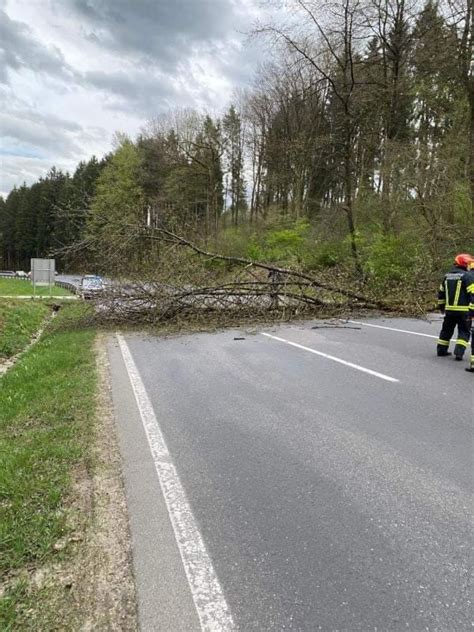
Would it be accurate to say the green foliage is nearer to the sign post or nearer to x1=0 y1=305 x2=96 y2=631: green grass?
x1=0 y1=305 x2=96 y2=631: green grass

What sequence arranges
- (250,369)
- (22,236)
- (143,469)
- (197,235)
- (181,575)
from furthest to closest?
(22,236) < (197,235) < (250,369) < (143,469) < (181,575)

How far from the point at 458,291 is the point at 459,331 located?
2.22 feet

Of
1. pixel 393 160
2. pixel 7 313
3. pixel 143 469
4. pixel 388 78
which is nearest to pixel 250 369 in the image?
pixel 143 469

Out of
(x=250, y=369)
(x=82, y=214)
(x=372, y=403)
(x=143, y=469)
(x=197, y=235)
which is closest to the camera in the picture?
(x=143, y=469)

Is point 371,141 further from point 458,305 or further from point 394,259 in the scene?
point 458,305

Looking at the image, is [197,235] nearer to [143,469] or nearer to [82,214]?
[82,214]

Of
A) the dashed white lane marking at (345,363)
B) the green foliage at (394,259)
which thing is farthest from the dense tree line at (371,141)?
the dashed white lane marking at (345,363)

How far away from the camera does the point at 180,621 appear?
2.25m

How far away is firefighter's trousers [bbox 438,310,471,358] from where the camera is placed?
7.67 m

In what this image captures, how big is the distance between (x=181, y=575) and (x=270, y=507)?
2.84 ft

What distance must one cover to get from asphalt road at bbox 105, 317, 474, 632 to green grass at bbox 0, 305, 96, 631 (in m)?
0.46

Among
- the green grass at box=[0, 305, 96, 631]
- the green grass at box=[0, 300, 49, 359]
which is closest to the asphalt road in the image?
the green grass at box=[0, 305, 96, 631]

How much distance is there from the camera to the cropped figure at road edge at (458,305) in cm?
768

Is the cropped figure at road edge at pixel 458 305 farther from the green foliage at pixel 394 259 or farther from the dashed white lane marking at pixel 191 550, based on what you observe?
the green foliage at pixel 394 259
